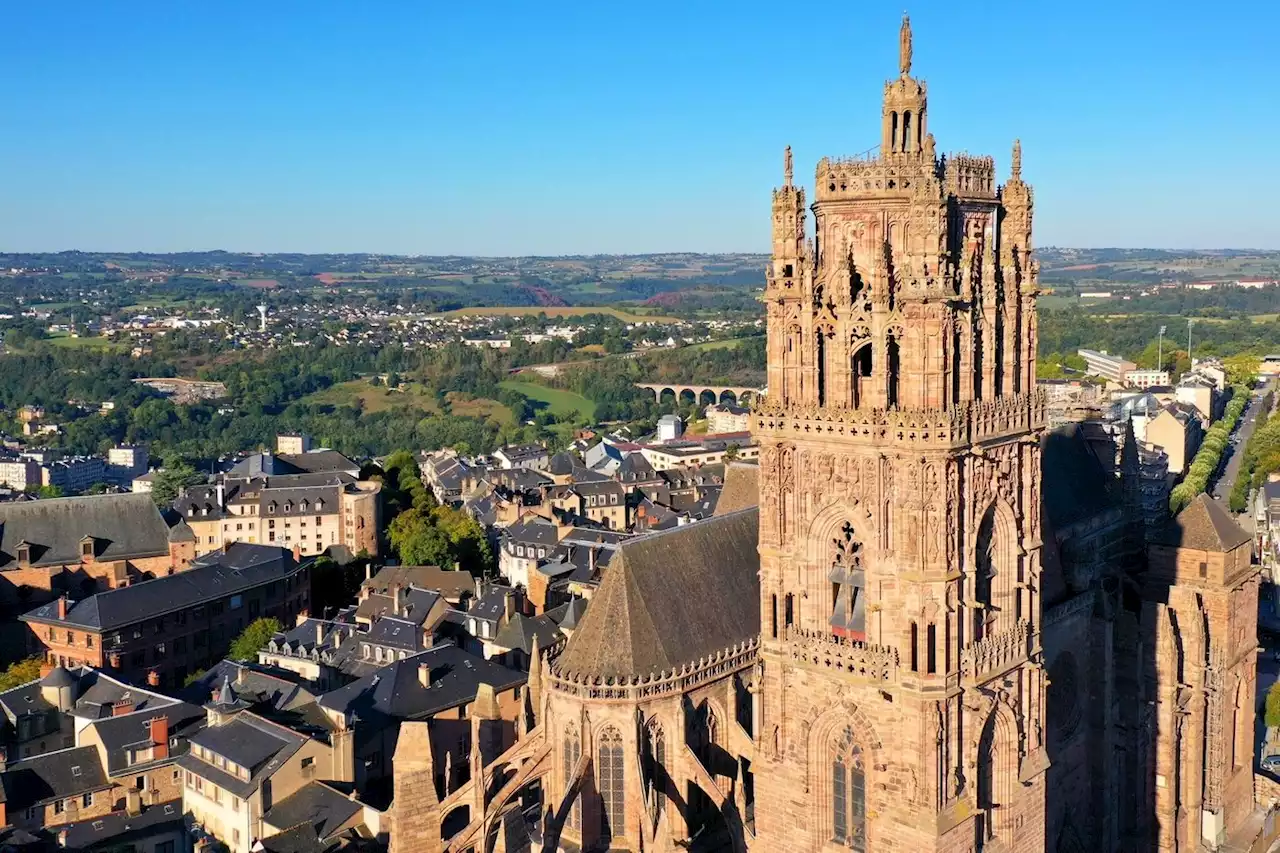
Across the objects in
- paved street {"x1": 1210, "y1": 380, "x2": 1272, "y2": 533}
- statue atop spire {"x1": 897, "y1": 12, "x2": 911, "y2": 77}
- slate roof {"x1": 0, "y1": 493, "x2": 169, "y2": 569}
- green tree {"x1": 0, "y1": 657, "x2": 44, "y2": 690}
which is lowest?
paved street {"x1": 1210, "y1": 380, "x2": 1272, "y2": 533}

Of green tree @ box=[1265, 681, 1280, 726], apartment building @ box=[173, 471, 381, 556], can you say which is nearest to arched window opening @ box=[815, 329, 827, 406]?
green tree @ box=[1265, 681, 1280, 726]

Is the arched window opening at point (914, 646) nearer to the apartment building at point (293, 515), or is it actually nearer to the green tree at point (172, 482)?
the apartment building at point (293, 515)

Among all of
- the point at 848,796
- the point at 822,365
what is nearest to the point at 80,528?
the point at 848,796

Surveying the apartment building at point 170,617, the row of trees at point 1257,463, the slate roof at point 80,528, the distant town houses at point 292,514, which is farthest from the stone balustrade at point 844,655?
the row of trees at point 1257,463

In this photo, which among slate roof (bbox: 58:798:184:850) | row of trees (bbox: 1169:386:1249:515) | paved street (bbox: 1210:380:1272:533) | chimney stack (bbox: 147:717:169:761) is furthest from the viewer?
paved street (bbox: 1210:380:1272:533)

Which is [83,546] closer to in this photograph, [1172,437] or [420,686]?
[420,686]

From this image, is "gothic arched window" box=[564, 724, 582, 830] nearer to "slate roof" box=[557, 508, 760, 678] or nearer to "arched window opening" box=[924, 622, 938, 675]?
"slate roof" box=[557, 508, 760, 678]
